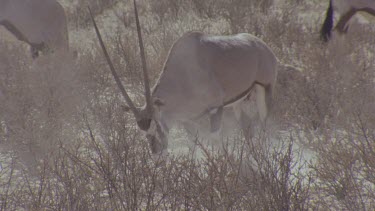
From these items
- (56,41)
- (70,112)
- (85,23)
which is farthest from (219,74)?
(85,23)

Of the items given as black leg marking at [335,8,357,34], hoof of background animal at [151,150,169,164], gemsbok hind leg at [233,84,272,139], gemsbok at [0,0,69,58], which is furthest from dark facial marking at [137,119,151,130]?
black leg marking at [335,8,357,34]

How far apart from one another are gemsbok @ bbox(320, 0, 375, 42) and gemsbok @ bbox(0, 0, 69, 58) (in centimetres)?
433

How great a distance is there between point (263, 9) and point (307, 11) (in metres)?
1.45

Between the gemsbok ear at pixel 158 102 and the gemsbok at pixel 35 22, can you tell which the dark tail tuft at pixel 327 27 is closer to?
the gemsbok at pixel 35 22

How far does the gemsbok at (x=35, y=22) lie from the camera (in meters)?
9.15

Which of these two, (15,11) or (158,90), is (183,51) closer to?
(158,90)

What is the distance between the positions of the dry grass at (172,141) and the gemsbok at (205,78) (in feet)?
1.33

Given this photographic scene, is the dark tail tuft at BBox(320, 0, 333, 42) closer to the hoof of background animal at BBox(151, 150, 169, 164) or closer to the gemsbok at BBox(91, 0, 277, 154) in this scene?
the gemsbok at BBox(91, 0, 277, 154)

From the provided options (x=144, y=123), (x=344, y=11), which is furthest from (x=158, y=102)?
(x=344, y=11)

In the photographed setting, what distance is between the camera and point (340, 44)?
8125mm

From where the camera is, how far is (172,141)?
7031 millimetres

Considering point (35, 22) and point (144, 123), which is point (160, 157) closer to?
point (144, 123)

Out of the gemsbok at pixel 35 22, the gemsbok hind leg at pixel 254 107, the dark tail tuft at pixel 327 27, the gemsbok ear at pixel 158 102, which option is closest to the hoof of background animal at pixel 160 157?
the gemsbok ear at pixel 158 102

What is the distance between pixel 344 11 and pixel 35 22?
5181mm
